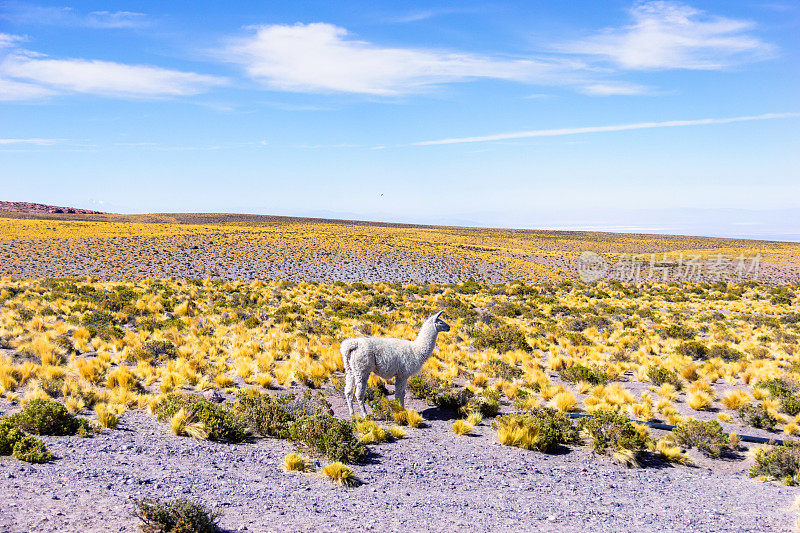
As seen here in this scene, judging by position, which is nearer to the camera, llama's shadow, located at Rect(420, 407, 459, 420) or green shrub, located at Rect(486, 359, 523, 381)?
llama's shadow, located at Rect(420, 407, 459, 420)

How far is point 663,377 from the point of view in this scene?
39.5ft

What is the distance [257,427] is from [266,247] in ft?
156

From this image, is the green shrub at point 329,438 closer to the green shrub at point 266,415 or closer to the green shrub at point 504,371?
the green shrub at point 266,415

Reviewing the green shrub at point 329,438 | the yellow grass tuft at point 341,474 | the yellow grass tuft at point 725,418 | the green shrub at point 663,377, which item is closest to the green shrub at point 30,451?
the green shrub at point 329,438

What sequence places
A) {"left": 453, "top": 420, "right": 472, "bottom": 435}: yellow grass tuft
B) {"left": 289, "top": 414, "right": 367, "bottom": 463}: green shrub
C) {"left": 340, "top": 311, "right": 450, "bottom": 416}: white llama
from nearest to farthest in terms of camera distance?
1. {"left": 289, "top": 414, "right": 367, "bottom": 463}: green shrub
2. {"left": 453, "top": 420, "right": 472, "bottom": 435}: yellow grass tuft
3. {"left": 340, "top": 311, "right": 450, "bottom": 416}: white llama

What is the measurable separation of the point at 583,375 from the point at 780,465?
5354 mm

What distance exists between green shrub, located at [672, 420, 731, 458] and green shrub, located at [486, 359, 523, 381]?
439 cm

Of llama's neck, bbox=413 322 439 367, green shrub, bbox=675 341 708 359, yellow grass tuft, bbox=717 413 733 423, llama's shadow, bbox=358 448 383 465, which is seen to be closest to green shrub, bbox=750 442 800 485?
yellow grass tuft, bbox=717 413 733 423

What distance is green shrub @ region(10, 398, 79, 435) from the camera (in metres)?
6.66

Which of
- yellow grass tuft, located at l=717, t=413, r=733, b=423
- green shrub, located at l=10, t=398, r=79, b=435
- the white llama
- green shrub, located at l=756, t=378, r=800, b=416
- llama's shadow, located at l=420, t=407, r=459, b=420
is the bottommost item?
llama's shadow, located at l=420, t=407, r=459, b=420

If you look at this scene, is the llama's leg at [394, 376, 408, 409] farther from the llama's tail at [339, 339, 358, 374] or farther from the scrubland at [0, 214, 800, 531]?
the llama's tail at [339, 339, 358, 374]

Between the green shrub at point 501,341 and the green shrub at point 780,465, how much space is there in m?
8.40

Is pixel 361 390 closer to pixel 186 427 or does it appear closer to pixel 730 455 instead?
pixel 186 427

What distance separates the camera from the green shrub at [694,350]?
15531mm
